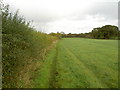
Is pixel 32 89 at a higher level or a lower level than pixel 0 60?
lower

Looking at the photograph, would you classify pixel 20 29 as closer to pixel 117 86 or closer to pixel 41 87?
pixel 41 87

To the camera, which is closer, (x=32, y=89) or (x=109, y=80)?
(x=32, y=89)

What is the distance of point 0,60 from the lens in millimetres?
3373

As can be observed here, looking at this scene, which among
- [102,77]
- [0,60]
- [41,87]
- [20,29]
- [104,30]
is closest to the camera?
[0,60]

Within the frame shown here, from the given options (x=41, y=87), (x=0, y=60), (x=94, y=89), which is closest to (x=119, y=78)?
(x=94, y=89)

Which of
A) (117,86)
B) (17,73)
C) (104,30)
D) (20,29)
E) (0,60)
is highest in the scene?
(104,30)

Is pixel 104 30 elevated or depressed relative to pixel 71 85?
elevated

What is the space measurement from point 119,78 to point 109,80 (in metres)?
0.69

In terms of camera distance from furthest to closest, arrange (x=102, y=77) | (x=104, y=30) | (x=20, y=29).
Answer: (x=104, y=30), (x=102, y=77), (x=20, y=29)

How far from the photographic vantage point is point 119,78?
5547 millimetres

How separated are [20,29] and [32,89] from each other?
314cm

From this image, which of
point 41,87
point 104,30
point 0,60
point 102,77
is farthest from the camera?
point 104,30

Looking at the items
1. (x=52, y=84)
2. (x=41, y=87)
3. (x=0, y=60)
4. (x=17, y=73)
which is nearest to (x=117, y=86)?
(x=52, y=84)

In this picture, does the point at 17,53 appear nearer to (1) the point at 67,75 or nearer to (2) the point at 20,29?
(2) the point at 20,29
